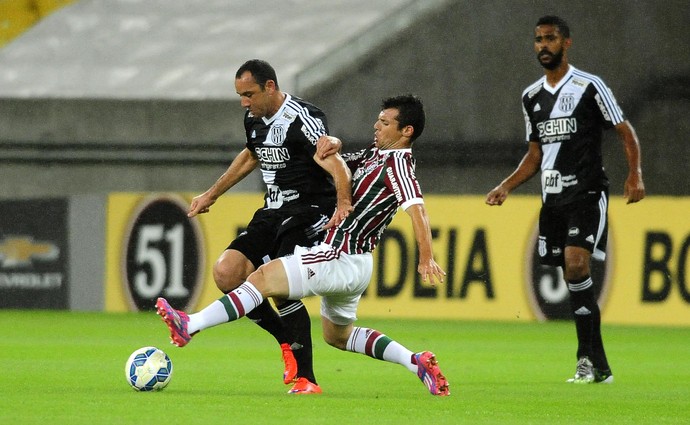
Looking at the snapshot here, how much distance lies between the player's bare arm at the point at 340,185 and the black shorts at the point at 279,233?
35 cm

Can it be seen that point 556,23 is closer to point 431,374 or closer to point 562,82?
point 562,82

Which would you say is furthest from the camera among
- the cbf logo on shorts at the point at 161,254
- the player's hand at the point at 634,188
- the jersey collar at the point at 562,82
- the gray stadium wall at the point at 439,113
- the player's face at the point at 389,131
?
the gray stadium wall at the point at 439,113

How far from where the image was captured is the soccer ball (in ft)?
21.1

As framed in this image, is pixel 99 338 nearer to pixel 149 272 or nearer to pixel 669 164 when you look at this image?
pixel 149 272

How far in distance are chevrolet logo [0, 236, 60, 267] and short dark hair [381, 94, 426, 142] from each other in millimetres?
8058

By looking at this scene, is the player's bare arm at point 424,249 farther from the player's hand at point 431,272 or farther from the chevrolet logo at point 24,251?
the chevrolet logo at point 24,251

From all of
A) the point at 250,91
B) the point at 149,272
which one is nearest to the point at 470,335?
the point at 149,272

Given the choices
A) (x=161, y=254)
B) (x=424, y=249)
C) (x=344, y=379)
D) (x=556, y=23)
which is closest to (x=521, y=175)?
(x=556, y=23)

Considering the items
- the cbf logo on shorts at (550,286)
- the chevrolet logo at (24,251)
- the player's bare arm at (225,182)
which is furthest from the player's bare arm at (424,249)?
the chevrolet logo at (24,251)

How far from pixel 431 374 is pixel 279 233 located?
42.0 inches

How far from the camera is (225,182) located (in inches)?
281

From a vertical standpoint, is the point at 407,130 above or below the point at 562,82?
below

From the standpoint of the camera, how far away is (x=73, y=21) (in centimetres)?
2005

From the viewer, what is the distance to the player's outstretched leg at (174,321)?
19.4ft
